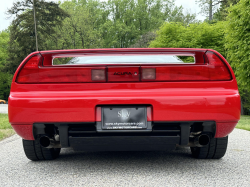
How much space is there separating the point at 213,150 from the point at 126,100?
142 cm

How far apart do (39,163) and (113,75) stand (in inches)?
59.8

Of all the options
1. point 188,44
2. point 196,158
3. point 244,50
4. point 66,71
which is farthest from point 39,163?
point 188,44

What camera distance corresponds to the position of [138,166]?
3.33 m

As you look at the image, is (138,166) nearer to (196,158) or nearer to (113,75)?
(196,158)

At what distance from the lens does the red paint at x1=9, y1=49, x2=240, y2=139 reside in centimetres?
278

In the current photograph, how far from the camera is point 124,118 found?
280cm

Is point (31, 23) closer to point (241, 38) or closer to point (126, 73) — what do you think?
point (241, 38)

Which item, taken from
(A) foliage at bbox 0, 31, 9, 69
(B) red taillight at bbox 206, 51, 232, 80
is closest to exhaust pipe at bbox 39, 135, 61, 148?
(B) red taillight at bbox 206, 51, 232, 80

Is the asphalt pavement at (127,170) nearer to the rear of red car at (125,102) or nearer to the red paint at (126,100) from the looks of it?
the rear of red car at (125,102)

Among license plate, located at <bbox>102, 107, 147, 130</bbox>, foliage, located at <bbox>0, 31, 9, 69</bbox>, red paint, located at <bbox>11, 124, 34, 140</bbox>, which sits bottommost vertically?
foliage, located at <bbox>0, 31, 9, 69</bbox>

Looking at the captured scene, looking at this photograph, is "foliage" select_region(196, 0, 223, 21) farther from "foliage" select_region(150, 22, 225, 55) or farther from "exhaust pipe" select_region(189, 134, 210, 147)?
"exhaust pipe" select_region(189, 134, 210, 147)

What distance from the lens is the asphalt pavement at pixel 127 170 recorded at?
2791 millimetres

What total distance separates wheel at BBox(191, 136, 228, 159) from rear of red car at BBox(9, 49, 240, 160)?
1.59 feet

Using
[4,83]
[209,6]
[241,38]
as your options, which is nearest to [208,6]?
[209,6]
